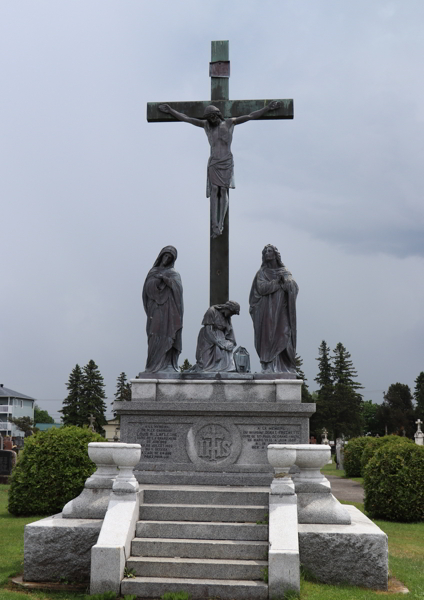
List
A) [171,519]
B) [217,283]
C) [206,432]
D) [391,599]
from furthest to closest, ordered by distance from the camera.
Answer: [217,283] → [206,432] → [171,519] → [391,599]

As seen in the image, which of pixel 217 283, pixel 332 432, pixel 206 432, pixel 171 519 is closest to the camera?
pixel 171 519

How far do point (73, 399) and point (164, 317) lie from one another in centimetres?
4158

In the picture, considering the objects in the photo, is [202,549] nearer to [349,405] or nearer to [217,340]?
[217,340]

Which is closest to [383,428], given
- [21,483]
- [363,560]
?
[21,483]

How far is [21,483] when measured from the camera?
1284cm

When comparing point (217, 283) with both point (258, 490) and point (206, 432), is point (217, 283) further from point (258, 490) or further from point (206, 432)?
point (258, 490)

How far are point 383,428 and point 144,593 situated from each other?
58.3 metres

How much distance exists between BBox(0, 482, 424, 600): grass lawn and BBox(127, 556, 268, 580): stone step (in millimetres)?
553

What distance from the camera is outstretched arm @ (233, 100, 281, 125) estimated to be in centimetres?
1077

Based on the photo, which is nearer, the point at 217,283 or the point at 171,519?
the point at 171,519

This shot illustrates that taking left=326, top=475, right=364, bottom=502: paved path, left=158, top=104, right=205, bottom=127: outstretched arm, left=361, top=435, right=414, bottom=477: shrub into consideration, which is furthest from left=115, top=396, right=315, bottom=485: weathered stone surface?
left=361, top=435, right=414, bottom=477: shrub

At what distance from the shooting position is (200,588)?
20.6ft

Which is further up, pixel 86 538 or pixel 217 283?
pixel 217 283

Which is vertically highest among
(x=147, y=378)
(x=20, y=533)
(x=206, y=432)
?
(x=147, y=378)
